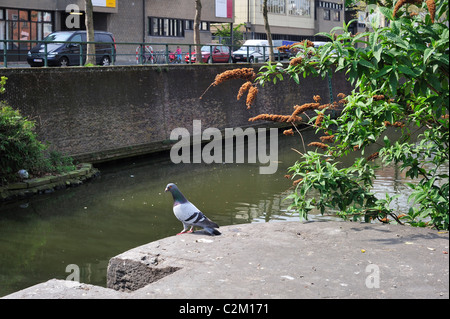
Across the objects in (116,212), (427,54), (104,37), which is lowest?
(116,212)

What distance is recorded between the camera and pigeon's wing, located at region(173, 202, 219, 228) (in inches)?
272

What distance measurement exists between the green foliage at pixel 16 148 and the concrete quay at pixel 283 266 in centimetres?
847

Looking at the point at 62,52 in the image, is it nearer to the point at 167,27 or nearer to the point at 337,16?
the point at 167,27

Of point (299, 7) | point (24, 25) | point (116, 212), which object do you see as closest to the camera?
point (116, 212)

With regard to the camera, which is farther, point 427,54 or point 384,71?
point 384,71

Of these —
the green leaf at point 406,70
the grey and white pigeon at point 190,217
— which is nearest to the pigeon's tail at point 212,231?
the grey and white pigeon at point 190,217

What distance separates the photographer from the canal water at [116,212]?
971cm

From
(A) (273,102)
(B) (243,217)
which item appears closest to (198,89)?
(A) (273,102)

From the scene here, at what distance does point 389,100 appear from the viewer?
6992 millimetres

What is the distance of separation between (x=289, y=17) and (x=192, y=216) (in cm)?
5889

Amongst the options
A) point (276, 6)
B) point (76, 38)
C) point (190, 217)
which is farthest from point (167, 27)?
point (190, 217)

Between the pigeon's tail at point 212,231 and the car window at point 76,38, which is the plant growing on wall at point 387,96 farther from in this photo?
the car window at point 76,38

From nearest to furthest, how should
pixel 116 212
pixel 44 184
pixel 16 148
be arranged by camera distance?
pixel 116 212 → pixel 16 148 → pixel 44 184
